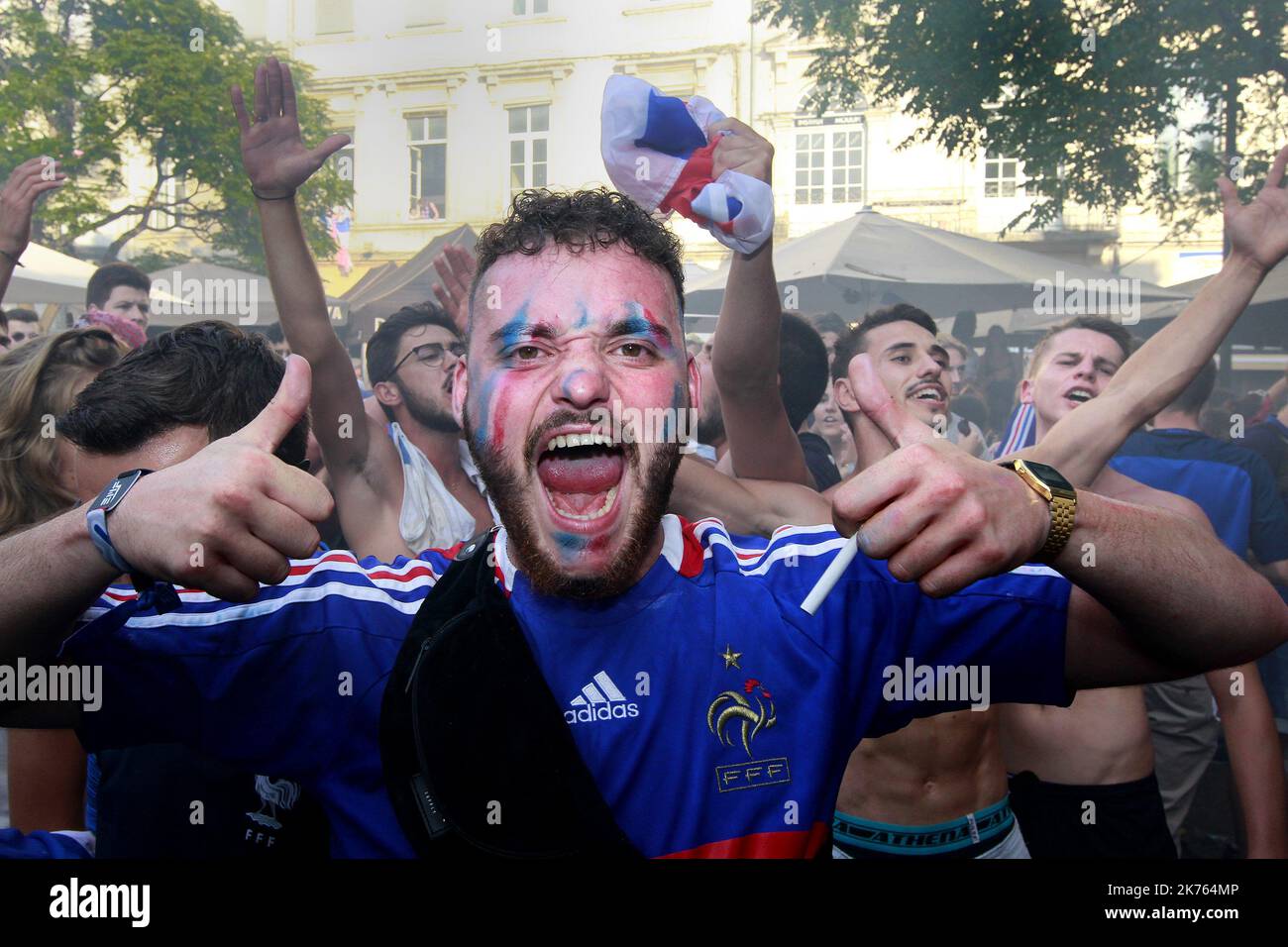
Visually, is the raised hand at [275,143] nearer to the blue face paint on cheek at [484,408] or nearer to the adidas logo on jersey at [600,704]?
the blue face paint on cheek at [484,408]

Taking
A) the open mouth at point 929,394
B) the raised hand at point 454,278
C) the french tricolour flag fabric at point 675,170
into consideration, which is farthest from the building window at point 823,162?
the raised hand at point 454,278

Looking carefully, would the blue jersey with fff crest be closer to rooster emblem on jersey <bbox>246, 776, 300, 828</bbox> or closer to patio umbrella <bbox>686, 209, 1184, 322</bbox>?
rooster emblem on jersey <bbox>246, 776, 300, 828</bbox>

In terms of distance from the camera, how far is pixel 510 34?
2475mm

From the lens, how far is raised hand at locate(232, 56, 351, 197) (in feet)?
7.51

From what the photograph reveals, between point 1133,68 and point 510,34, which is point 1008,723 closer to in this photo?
point 1133,68

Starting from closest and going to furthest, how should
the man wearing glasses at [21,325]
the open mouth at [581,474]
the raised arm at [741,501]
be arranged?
the open mouth at [581,474] → the raised arm at [741,501] → the man wearing glasses at [21,325]

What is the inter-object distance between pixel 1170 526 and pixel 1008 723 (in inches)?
51.3

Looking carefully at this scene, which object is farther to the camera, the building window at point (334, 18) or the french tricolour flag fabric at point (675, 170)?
the building window at point (334, 18)

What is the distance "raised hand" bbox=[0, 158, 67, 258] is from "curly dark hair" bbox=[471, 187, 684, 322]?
1.46 metres

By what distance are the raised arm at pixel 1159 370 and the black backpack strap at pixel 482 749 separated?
1.39 metres

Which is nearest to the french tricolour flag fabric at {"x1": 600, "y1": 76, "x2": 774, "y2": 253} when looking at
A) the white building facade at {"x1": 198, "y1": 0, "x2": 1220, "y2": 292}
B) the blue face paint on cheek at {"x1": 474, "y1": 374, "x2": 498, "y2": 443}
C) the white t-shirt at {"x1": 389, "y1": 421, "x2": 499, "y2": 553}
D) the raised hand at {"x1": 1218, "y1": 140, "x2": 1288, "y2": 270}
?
the white building facade at {"x1": 198, "y1": 0, "x2": 1220, "y2": 292}

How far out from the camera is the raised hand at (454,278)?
250 centimetres

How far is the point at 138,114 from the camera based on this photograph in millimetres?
2623
